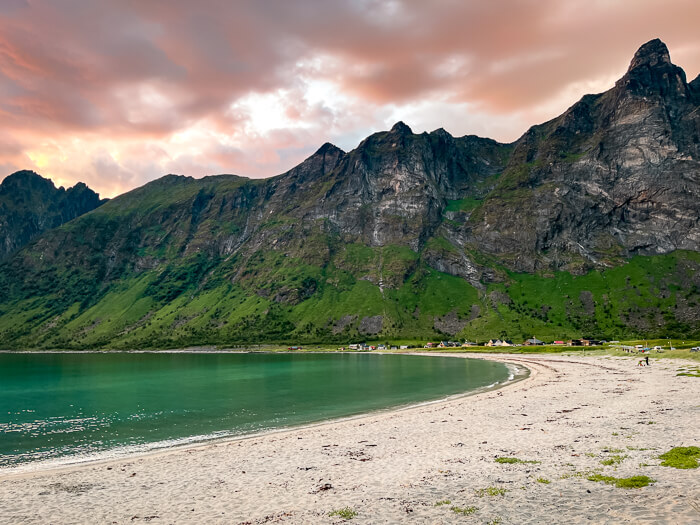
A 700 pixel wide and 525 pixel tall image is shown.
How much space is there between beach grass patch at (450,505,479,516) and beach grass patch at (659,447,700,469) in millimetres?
13163

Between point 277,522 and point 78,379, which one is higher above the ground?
point 277,522

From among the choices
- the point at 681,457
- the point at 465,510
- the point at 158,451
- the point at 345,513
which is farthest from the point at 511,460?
the point at 158,451

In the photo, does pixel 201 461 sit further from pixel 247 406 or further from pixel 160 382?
pixel 160 382

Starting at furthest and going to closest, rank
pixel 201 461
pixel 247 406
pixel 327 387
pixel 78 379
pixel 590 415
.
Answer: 1. pixel 78 379
2. pixel 327 387
3. pixel 247 406
4. pixel 590 415
5. pixel 201 461

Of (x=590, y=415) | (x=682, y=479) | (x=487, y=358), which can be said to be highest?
(x=682, y=479)

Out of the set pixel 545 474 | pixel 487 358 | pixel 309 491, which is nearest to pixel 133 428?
pixel 309 491

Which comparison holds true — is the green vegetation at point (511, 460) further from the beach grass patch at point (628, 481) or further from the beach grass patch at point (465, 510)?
the beach grass patch at point (465, 510)

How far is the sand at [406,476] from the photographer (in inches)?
780

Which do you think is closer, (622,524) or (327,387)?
(622,524)

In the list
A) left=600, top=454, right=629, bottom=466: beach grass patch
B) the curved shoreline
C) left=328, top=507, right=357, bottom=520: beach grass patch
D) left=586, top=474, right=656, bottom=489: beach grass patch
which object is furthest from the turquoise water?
left=586, top=474, right=656, bottom=489: beach grass patch

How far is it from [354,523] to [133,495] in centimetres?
1631

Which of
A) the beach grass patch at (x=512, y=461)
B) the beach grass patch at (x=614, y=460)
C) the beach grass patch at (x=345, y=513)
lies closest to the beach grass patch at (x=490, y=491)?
the beach grass patch at (x=512, y=461)

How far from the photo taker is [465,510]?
64.4ft

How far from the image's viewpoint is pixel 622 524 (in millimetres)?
16500
